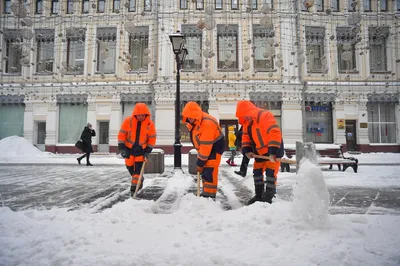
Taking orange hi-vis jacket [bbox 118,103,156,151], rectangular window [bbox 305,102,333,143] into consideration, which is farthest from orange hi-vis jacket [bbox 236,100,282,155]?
rectangular window [bbox 305,102,333,143]

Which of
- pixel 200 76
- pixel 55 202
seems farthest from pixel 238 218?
Answer: pixel 200 76

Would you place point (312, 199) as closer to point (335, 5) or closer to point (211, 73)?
point (211, 73)

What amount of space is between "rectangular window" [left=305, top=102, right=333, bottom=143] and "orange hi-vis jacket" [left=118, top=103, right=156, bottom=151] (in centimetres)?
1623

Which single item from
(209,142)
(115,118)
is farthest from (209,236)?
(115,118)

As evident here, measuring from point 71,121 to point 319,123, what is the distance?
19.6 m

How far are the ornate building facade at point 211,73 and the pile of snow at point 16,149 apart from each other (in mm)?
2182

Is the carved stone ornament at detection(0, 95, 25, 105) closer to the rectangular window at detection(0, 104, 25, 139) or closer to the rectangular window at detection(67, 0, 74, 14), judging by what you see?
the rectangular window at detection(0, 104, 25, 139)

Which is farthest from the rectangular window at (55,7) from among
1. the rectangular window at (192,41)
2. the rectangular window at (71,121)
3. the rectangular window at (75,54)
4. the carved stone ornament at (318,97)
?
the carved stone ornament at (318,97)

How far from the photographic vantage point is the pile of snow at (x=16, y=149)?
1519cm

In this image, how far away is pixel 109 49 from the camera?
1902 centimetres

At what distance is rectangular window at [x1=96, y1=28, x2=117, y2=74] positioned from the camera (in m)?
18.9

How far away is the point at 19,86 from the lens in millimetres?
18875

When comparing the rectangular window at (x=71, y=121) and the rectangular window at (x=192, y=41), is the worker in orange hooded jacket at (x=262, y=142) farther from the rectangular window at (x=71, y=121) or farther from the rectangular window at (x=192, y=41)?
the rectangular window at (x=71, y=121)

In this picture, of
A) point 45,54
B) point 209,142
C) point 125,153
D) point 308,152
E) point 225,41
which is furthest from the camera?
point 45,54
